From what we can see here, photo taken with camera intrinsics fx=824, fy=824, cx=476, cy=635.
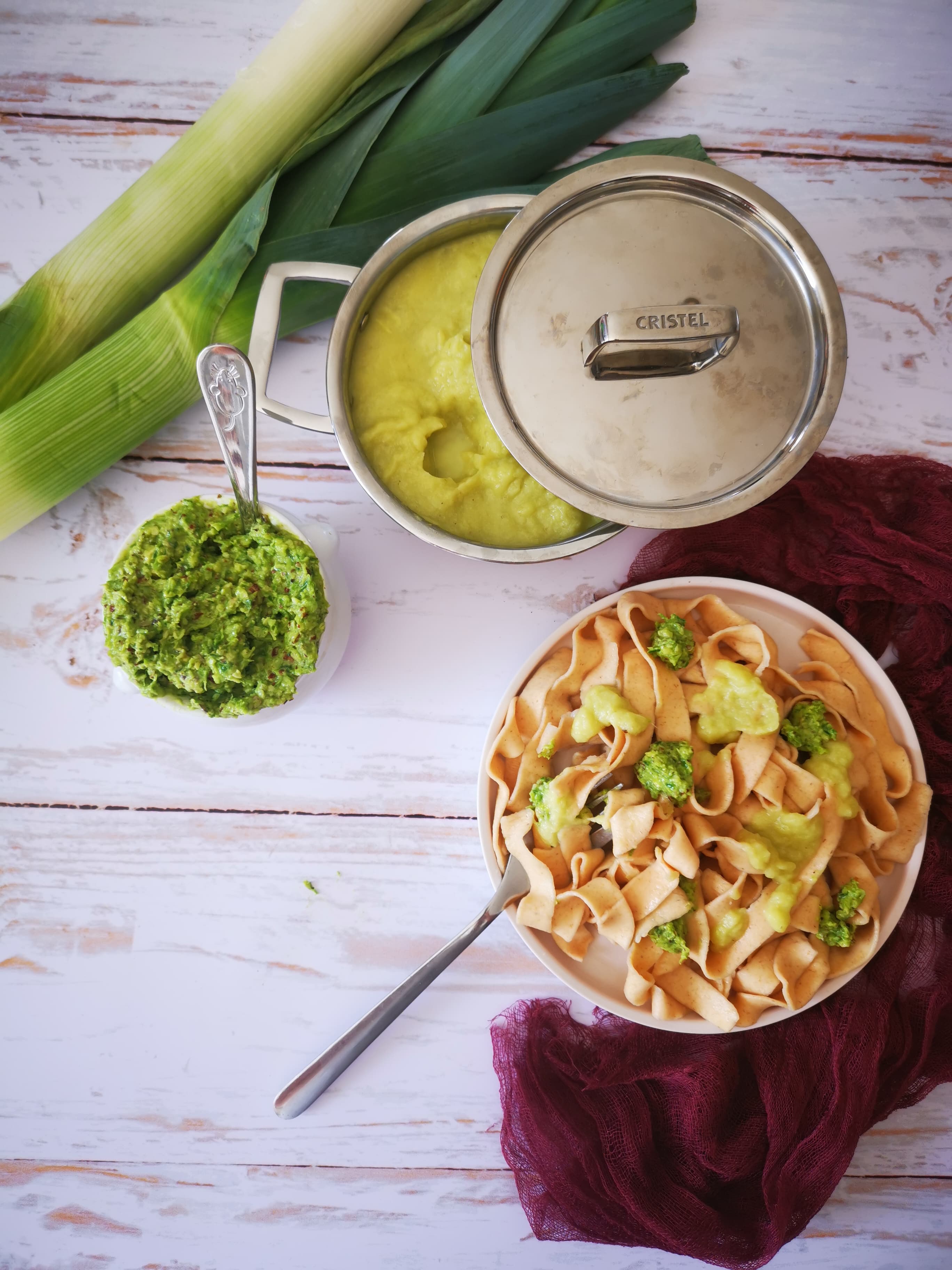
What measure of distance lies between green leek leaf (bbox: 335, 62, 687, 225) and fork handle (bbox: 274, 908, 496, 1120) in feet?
5.16

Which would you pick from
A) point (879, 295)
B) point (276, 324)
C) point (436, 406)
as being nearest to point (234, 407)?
point (276, 324)

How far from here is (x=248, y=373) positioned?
149 centimetres

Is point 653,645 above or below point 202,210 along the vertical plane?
below

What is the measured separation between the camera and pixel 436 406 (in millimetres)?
1630

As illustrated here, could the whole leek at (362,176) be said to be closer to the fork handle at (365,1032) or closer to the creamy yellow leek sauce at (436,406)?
the creamy yellow leek sauce at (436,406)

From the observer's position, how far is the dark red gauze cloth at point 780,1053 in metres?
1.86

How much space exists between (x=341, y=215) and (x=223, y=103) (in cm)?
35

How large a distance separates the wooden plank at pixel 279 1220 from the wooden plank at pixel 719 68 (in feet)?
8.37

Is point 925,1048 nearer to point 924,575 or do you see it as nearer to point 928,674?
point 928,674

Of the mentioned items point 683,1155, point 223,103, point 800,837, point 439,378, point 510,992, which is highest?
point 223,103

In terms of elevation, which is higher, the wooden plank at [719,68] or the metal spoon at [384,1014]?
the wooden plank at [719,68]

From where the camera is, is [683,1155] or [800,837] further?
[683,1155]

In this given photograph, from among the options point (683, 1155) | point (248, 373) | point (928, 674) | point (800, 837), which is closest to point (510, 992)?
point (683, 1155)

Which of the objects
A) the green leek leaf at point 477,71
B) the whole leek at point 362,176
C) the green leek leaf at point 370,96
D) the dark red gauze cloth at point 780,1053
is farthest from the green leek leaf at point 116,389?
the dark red gauze cloth at point 780,1053
